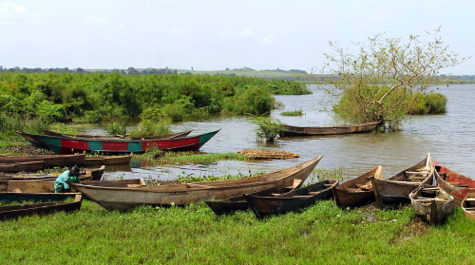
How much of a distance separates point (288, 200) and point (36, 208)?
5186mm

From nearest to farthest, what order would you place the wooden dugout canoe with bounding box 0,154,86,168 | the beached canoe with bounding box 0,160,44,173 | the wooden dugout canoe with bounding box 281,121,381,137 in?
the beached canoe with bounding box 0,160,44,173 < the wooden dugout canoe with bounding box 0,154,86,168 < the wooden dugout canoe with bounding box 281,121,381,137

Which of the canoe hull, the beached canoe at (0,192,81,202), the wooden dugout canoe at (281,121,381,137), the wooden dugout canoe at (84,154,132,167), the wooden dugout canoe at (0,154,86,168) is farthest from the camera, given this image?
the wooden dugout canoe at (281,121,381,137)

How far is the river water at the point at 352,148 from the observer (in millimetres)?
17922

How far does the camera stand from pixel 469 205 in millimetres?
10125

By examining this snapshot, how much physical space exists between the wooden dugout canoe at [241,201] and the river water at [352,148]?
506cm

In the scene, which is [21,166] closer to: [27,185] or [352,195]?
[27,185]

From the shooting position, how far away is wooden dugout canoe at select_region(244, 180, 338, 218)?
9.91 metres

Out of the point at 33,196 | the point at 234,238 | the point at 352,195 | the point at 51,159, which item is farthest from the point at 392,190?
the point at 51,159

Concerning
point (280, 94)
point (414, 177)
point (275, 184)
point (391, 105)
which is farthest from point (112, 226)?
point (280, 94)

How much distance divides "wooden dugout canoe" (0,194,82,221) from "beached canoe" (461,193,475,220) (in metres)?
7.79

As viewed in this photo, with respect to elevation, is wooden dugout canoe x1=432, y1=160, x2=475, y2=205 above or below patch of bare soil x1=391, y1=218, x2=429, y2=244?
above

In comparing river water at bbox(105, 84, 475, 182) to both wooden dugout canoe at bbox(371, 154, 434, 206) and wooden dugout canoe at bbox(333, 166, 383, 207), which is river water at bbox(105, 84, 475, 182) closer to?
wooden dugout canoe at bbox(333, 166, 383, 207)

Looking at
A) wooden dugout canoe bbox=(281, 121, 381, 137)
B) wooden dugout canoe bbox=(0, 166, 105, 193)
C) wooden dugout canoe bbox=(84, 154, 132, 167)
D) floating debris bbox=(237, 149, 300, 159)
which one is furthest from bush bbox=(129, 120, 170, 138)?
wooden dugout canoe bbox=(0, 166, 105, 193)

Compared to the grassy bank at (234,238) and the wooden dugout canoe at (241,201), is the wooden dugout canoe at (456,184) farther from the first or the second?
the wooden dugout canoe at (241,201)
